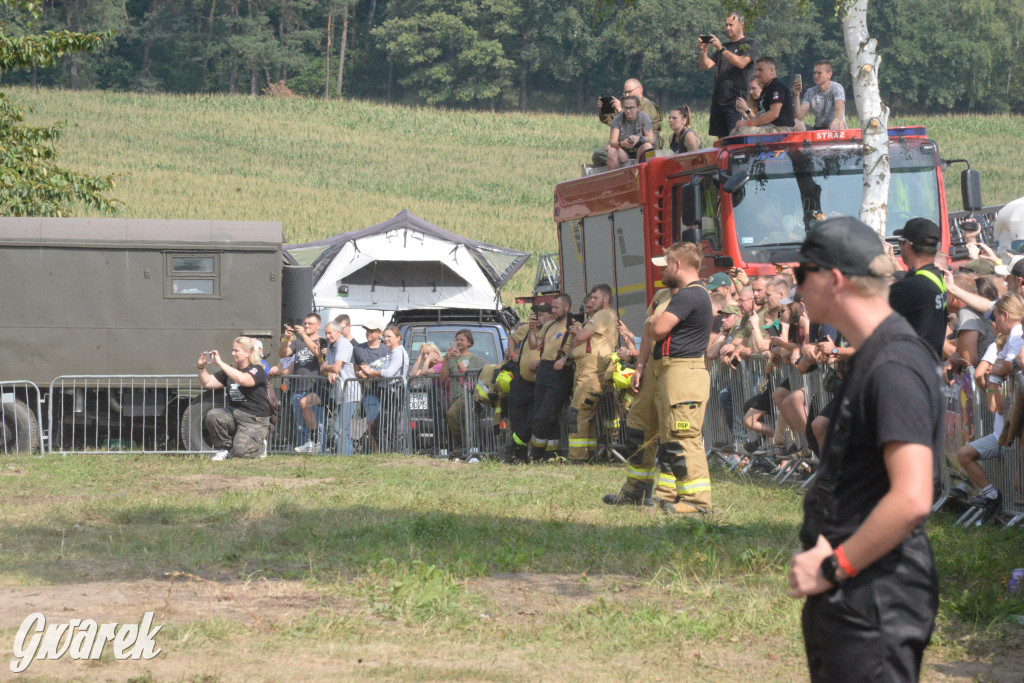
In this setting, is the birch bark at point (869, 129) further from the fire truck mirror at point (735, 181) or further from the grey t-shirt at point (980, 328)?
the grey t-shirt at point (980, 328)

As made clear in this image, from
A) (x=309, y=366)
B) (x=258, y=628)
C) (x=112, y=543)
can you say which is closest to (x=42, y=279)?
(x=309, y=366)

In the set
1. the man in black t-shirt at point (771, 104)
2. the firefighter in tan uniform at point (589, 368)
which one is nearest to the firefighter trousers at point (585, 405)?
the firefighter in tan uniform at point (589, 368)

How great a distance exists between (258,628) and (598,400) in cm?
733

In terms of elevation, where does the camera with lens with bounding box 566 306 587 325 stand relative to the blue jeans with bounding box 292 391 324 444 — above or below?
above

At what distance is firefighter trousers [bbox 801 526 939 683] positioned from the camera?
2904mm

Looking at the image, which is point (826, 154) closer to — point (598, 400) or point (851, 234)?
point (598, 400)

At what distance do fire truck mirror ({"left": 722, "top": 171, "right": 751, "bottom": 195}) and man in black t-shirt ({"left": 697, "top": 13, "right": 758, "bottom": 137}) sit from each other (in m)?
1.50

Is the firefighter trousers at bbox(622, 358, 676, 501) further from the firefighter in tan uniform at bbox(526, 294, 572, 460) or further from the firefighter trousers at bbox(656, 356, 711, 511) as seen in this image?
the firefighter in tan uniform at bbox(526, 294, 572, 460)

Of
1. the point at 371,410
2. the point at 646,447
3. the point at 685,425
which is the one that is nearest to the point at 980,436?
the point at 685,425

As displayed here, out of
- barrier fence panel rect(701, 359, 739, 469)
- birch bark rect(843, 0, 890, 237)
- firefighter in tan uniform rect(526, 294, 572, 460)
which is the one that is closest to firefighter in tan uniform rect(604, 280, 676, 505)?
barrier fence panel rect(701, 359, 739, 469)

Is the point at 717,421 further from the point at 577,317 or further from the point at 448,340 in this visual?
the point at 448,340

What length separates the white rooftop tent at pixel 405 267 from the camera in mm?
23859

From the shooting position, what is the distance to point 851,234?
296 cm

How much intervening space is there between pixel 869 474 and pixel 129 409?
1365cm
